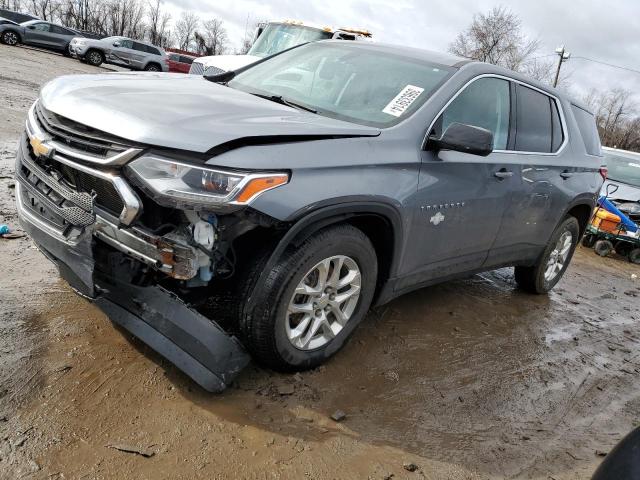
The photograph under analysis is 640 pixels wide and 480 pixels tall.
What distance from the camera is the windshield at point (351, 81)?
3.22m

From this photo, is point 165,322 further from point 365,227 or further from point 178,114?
point 365,227

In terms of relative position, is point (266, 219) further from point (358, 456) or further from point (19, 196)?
point (19, 196)

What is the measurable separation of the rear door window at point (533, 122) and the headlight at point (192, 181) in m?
2.47

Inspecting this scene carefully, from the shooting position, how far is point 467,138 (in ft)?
9.81

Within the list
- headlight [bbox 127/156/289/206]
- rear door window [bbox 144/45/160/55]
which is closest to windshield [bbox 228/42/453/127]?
headlight [bbox 127/156/289/206]

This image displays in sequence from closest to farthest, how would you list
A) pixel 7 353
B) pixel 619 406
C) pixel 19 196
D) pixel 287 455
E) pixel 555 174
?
pixel 287 455, pixel 7 353, pixel 19 196, pixel 619 406, pixel 555 174

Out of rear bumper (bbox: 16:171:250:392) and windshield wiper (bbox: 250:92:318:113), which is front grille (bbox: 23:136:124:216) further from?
windshield wiper (bbox: 250:92:318:113)

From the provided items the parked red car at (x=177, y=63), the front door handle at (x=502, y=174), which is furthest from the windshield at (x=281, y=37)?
the parked red car at (x=177, y=63)

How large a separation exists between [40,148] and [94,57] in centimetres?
2548

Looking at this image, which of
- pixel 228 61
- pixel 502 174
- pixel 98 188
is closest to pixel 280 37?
pixel 228 61

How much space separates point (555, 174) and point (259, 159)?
294cm

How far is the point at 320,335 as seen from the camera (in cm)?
305

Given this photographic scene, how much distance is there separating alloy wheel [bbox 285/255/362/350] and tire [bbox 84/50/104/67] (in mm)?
25824

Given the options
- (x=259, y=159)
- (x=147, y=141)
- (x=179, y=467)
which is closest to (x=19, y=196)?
(x=147, y=141)
